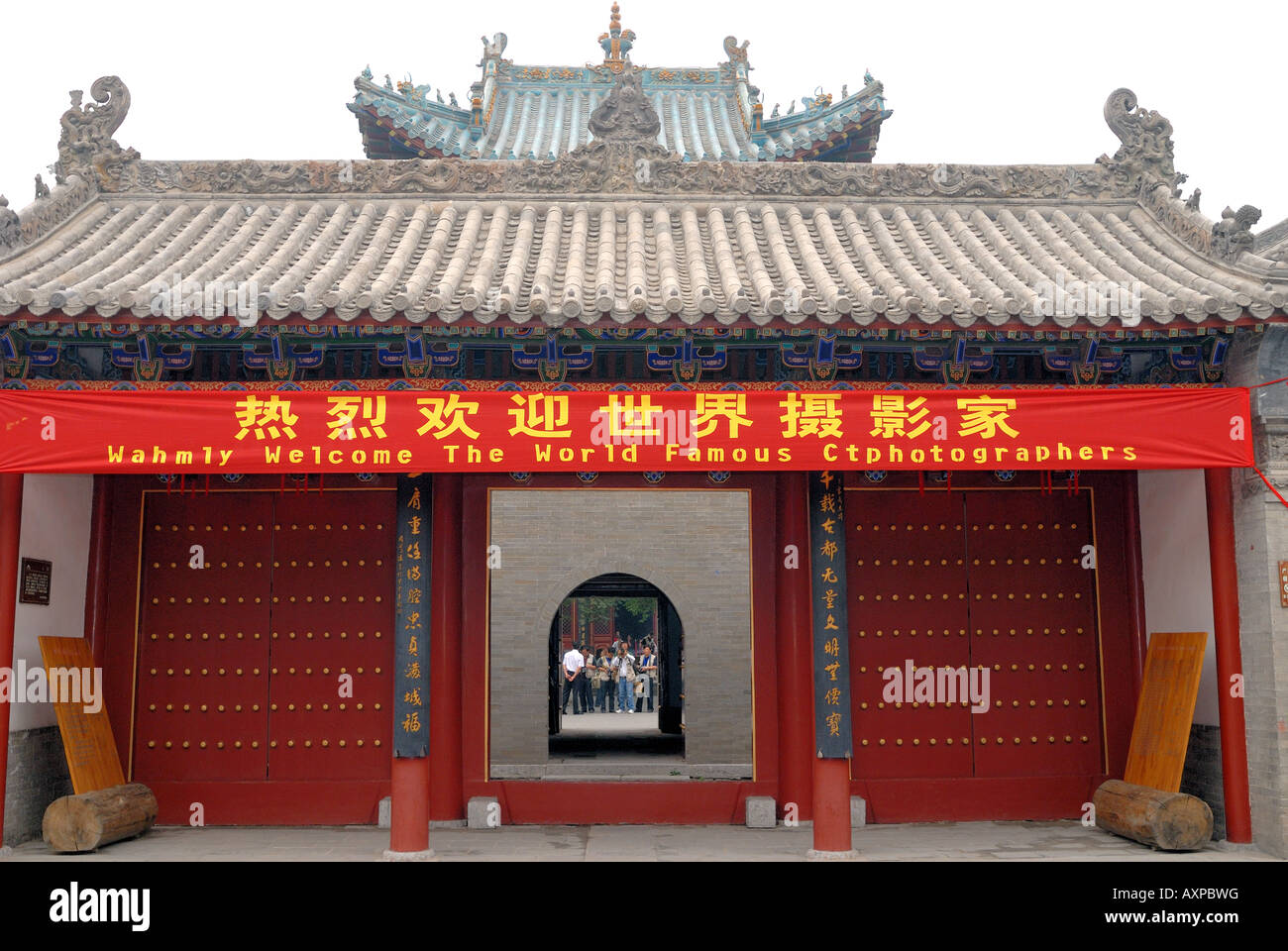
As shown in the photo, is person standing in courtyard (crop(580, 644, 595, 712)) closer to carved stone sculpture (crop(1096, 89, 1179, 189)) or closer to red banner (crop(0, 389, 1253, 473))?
carved stone sculpture (crop(1096, 89, 1179, 189))

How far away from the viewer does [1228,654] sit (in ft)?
25.0

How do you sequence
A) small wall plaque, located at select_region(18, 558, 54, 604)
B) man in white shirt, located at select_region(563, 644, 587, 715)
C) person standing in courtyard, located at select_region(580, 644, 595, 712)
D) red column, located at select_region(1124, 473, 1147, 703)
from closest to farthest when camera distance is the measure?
1. small wall plaque, located at select_region(18, 558, 54, 604)
2. red column, located at select_region(1124, 473, 1147, 703)
3. man in white shirt, located at select_region(563, 644, 587, 715)
4. person standing in courtyard, located at select_region(580, 644, 595, 712)

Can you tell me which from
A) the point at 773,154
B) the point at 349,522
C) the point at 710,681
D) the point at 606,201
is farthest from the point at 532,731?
the point at 773,154

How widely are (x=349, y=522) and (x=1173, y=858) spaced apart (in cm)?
609

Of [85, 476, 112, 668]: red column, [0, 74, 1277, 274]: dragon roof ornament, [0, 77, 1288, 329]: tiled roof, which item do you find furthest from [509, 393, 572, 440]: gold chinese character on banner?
[85, 476, 112, 668]: red column

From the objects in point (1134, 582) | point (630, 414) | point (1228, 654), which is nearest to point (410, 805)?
point (630, 414)

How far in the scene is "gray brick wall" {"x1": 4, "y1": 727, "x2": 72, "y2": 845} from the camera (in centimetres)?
769

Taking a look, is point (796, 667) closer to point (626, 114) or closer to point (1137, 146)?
point (626, 114)

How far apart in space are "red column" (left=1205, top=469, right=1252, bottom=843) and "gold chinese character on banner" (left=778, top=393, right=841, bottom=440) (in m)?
2.59

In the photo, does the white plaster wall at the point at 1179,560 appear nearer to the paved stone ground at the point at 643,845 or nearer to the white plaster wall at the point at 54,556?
the paved stone ground at the point at 643,845

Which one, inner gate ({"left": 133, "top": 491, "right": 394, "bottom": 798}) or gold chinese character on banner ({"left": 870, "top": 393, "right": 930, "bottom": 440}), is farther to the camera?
inner gate ({"left": 133, "top": 491, "right": 394, "bottom": 798})

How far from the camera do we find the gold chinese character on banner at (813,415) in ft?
24.3

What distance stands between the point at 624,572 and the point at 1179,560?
7.41m

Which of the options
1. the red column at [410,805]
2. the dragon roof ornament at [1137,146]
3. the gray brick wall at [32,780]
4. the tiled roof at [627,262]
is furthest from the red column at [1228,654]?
the gray brick wall at [32,780]
